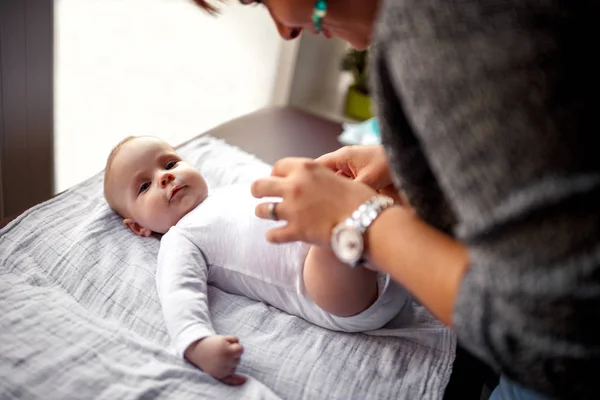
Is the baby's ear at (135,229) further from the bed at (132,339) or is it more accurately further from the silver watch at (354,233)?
the silver watch at (354,233)

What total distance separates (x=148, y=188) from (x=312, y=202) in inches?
24.5

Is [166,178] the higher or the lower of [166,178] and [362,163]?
the lower

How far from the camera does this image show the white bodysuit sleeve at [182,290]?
33.7 inches

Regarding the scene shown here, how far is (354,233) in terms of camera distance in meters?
0.62

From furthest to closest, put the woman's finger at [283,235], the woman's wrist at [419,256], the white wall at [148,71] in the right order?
the white wall at [148,71], the woman's finger at [283,235], the woman's wrist at [419,256]

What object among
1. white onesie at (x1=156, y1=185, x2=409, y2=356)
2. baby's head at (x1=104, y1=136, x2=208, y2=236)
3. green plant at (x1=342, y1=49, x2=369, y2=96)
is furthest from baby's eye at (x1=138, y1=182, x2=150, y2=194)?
green plant at (x1=342, y1=49, x2=369, y2=96)

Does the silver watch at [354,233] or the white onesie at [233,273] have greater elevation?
the silver watch at [354,233]

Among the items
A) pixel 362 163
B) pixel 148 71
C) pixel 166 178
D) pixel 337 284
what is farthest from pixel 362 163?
pixel 148 71

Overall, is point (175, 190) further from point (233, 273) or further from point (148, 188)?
point (233, 273)

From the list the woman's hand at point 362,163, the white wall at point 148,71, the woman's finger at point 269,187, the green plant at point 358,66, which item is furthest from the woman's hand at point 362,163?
the green plant at point 358,66

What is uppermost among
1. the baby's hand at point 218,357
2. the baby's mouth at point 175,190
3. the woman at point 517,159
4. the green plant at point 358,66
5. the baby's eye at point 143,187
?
the woman at point 517,159

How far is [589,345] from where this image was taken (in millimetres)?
479

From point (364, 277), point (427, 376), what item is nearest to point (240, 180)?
point (364, 277)

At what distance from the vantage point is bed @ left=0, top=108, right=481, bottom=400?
0.78 meters
